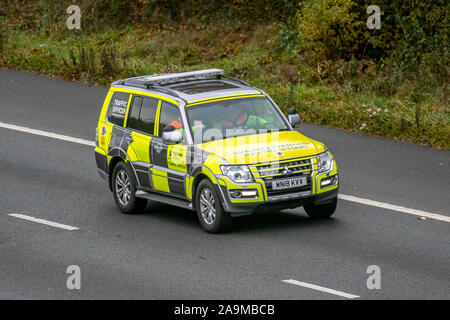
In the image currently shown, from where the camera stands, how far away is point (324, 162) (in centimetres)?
1462

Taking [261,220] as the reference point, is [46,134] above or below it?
below

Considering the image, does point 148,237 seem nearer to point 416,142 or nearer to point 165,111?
point 165,111

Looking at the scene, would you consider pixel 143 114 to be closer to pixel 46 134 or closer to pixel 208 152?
pixel 208 152

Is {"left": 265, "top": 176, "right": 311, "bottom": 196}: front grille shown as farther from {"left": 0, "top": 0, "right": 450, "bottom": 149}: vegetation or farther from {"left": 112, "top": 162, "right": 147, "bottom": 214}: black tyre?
{"left": 0, "top": 0, "right": 450, "bottom": 149}: vegetation

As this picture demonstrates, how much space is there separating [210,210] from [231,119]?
4.75 feet

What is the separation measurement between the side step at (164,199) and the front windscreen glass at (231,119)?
0.90 m

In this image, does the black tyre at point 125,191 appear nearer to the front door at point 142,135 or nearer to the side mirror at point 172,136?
the front door at point 142,135

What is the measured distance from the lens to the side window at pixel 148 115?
15.6 m

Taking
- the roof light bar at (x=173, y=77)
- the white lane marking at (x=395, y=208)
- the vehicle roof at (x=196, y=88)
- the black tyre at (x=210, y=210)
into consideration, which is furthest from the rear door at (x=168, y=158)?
the white lane marking at (x=395, y=208)

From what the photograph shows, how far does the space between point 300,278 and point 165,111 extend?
4005 millimetres

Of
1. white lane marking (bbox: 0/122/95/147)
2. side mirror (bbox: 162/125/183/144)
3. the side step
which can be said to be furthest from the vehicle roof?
white lane marking (bbox: 0/122/95/147)

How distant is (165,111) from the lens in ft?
50.6

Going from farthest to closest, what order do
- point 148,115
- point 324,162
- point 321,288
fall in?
point 148,115, point 324,162, point 321,288

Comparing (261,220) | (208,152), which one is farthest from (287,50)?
(208,152)
